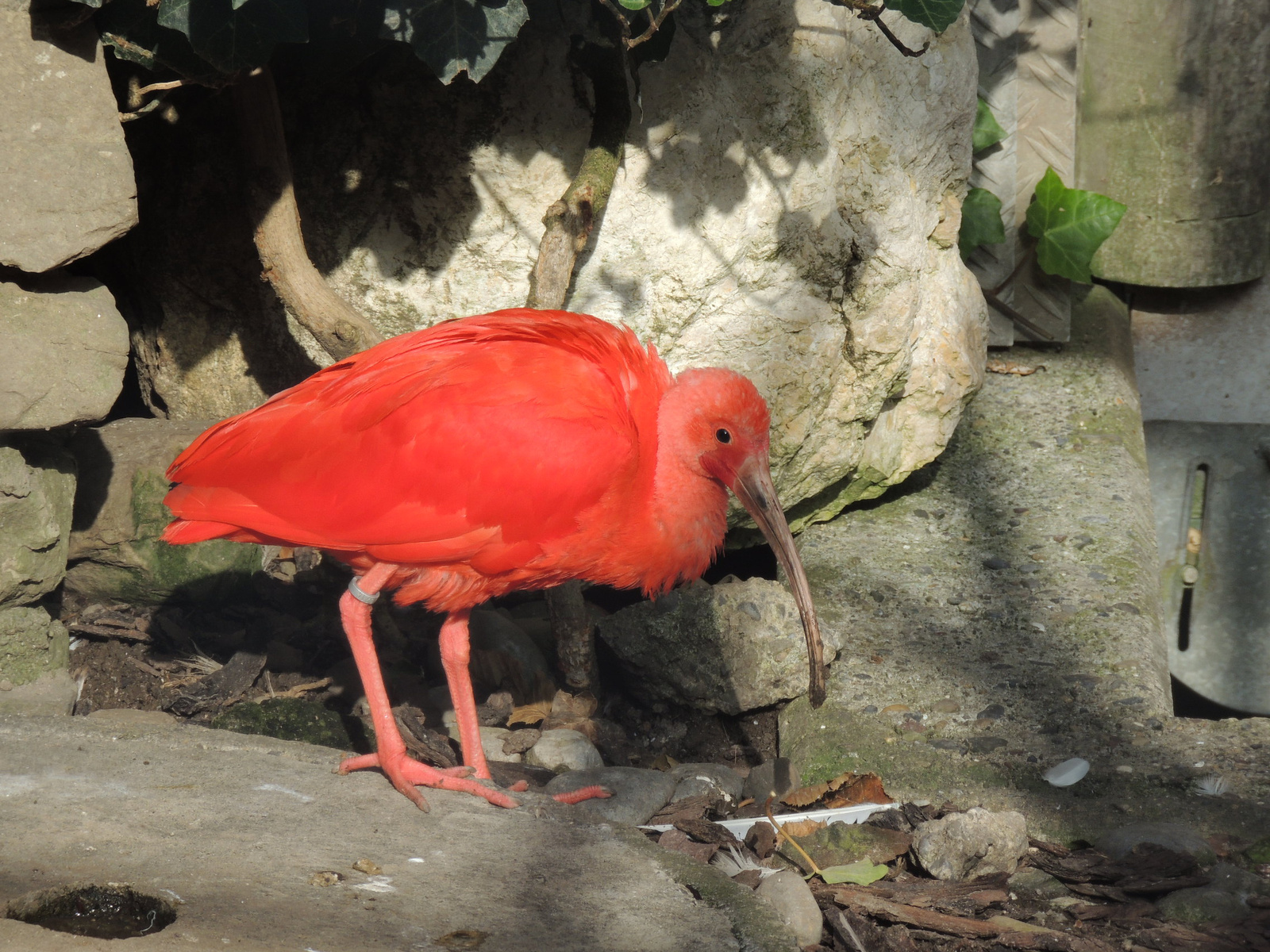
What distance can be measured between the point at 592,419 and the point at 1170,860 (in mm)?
1748

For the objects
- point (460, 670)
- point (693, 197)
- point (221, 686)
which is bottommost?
point (221, 686)

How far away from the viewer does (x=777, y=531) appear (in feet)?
9.67

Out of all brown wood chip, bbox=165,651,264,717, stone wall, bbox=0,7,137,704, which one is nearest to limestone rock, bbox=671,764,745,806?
brown wood chip, bbox=165,651,264,717

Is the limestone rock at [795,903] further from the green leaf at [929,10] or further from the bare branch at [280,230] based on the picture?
the green leaf at [929,10]

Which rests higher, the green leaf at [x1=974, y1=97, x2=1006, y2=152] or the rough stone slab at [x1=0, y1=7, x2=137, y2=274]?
the green leaf at [x1=974, y1=97, x2=1006, y2=152]

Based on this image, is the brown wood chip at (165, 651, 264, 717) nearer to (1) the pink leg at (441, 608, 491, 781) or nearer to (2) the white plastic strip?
(1) the pink leg at (441, 608, 491, 781)

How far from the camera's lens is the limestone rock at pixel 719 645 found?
361cm

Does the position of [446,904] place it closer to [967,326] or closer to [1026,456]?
[967,326]

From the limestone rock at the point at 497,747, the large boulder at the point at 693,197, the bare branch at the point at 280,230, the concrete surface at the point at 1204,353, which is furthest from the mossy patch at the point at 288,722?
the concrete surface at the point at 1204,353

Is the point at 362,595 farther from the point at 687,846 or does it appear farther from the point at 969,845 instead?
the point at 969,845

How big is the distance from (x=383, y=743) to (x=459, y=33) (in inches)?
73.1

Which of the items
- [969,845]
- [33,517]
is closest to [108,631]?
[33,517]

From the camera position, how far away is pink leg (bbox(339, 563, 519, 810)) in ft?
9.19

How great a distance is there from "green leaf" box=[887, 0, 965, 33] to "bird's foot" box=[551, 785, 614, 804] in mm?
2229
